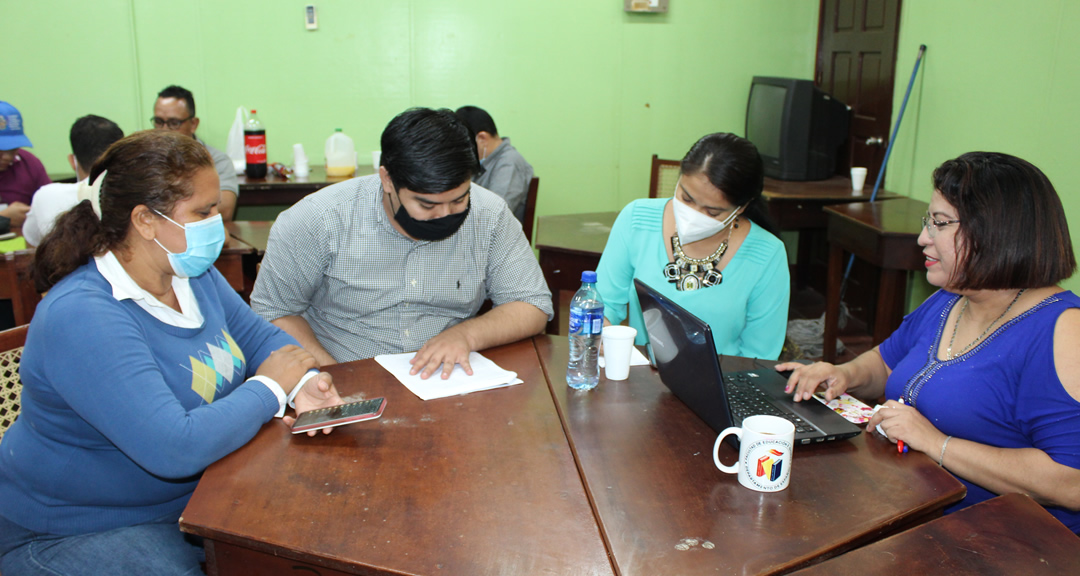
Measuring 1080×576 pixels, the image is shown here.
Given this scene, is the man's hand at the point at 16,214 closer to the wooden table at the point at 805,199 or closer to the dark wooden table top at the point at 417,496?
the dark wooden table top at the point at 417,496

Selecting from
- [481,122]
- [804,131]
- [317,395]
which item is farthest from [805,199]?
[317,395]

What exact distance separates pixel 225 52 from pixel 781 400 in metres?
4.32

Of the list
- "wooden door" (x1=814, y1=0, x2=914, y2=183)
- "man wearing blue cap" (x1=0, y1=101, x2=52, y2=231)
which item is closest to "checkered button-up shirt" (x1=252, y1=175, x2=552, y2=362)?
"man wearing blue cap" (x1=0, y1=101, x2=52, y2=231)

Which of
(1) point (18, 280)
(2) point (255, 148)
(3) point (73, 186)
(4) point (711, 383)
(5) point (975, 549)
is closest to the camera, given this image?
(5) point (975, 549)

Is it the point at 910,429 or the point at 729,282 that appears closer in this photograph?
the point at 910,429

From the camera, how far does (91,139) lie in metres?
3.23

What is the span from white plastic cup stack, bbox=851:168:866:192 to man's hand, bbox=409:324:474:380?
10.4 ft

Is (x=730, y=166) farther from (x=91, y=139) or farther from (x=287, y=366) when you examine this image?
(x=91, y=139)

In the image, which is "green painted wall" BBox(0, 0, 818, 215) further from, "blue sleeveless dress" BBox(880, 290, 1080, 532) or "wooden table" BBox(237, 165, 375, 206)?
"blue sleeveless dress" BBox(880, 290, 1080, 532)

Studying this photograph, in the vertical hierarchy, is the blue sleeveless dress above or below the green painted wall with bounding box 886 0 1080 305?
below

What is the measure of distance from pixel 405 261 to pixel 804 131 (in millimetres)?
3264

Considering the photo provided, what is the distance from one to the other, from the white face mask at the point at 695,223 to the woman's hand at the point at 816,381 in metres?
0.50

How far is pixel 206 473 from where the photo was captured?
1245 mm

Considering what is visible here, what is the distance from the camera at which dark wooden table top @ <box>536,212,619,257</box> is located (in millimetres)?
3045
